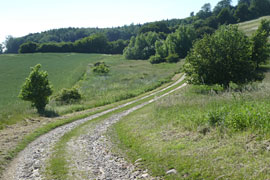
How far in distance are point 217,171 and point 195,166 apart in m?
0.92

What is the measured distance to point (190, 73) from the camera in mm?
32219

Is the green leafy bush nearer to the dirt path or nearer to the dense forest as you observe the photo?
the dirt path

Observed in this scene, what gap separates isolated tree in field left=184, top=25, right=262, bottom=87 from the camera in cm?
2861

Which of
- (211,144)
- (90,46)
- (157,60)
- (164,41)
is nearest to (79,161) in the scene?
(211,144)

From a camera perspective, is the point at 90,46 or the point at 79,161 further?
the point at 90,46

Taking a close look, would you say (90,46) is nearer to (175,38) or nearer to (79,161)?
(175,38)

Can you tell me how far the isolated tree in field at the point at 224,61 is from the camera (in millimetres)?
28609

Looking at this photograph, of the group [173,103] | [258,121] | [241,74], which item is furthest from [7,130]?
[241,74]

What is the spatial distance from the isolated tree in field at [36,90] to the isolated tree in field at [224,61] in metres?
19.7

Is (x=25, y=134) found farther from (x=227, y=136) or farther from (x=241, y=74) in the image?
(x=241, y=74)

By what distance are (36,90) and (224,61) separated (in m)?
24.1

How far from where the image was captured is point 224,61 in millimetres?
28781

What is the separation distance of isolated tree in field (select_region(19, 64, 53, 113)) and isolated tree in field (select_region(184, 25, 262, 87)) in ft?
64.6

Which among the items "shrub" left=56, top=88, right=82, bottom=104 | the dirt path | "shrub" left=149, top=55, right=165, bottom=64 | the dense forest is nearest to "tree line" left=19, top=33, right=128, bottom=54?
the dense forest
